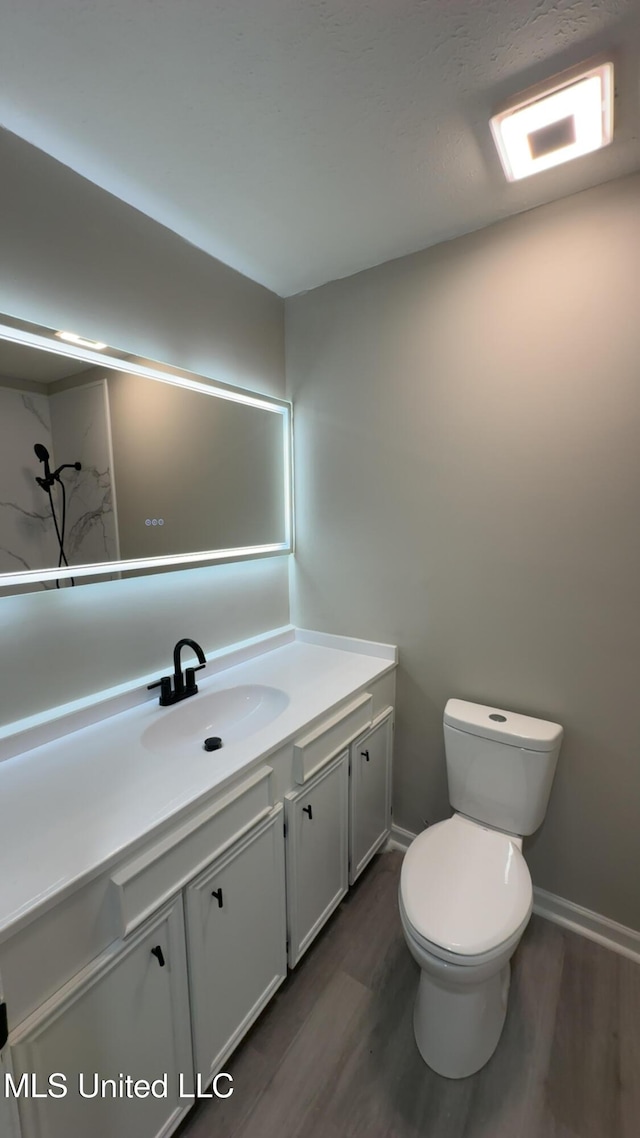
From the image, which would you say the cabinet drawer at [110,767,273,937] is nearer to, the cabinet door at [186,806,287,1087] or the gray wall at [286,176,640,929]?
the cabinet door at [186,806,287,1087]

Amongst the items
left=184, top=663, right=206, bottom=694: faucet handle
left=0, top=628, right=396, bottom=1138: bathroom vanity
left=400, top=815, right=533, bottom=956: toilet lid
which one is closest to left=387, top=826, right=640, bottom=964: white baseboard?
left=400, top=815, right=533, bottom=956: toilet lid

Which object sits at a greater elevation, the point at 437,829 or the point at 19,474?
the point at 19,474

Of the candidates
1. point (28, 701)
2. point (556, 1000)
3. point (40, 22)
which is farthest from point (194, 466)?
point (556, 1000)

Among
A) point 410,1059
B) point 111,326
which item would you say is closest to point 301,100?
point 111,326

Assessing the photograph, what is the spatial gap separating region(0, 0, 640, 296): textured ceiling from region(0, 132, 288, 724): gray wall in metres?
0.10

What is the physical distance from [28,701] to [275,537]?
43.9 inches

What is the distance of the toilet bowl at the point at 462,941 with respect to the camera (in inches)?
43.8

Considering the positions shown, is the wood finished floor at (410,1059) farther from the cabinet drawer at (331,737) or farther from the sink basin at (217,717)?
the sink basin at (217,717)

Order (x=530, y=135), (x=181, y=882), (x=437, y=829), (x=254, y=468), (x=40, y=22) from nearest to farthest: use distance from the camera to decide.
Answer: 1. (x=40, y=22)
2. (x=181, y=882)
3. (x=530, y=135)
4. (x=437, y=829)
5. (x=254, y=468)

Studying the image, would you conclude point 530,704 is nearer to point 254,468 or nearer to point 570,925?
point 570,925

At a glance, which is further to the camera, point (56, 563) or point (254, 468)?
point (254, 468)

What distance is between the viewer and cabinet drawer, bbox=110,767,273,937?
2.88ft

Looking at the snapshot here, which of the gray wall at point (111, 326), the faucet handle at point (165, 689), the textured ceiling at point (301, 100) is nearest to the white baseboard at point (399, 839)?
the gray wall at point (111, 326)

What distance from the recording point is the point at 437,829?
1501 millimetres
